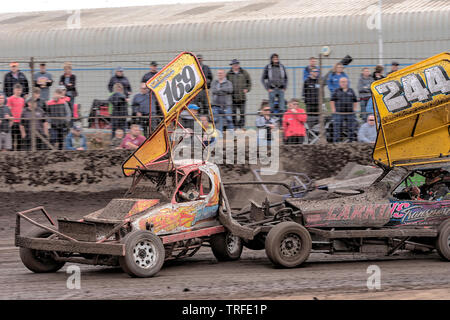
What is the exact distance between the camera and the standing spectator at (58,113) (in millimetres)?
13805

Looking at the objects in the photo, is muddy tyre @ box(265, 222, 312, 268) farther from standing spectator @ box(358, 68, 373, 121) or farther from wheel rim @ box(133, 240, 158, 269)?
standing spectator @ box(358, 68, 373, 121)

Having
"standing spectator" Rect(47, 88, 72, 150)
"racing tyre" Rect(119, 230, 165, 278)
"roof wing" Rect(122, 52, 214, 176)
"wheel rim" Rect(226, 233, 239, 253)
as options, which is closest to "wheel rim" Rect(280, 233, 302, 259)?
"wheel rim" Rect(226, 233, 239, 253)

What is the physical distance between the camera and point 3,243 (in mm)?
12305

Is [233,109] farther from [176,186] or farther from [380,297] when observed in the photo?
[380,297]

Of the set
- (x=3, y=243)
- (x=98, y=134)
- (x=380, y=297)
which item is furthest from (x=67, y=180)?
(x=380, y=297)

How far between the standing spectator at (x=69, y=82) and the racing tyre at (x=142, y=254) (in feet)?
19.2

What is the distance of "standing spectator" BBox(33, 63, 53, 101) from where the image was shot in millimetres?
13883

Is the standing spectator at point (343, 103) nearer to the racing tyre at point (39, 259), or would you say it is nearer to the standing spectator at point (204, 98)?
the standing spectator at point (204, 98)

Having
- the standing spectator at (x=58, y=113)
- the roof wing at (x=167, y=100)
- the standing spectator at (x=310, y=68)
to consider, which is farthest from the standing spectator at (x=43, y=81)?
the standing spectator at (x=310, y=68)

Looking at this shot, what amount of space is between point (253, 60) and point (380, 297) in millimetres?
7824

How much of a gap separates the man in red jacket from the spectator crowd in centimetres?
2

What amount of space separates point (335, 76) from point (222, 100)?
2.21 meters

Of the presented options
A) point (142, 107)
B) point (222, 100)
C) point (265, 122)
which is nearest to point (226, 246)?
point (265, 122)

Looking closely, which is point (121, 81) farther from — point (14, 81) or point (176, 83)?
point (176, 83)
